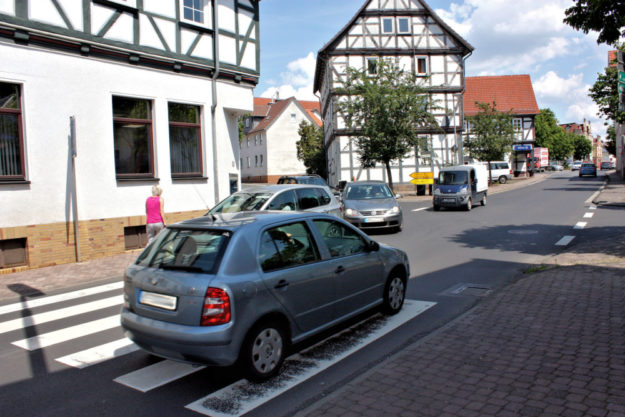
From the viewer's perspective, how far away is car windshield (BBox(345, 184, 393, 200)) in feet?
53.9

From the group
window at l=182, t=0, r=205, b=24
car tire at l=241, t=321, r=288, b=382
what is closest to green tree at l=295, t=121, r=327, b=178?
window at l=182, t=0, r=205, b=24

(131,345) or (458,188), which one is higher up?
(458,188)

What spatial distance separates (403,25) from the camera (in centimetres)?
3912

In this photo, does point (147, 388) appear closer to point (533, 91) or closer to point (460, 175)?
point (460, 175)

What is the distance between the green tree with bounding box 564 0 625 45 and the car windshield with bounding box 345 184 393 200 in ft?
24.0

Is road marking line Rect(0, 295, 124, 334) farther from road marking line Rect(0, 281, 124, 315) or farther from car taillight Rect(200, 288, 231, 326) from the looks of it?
car taillight Rect(200, 288, 231, 326)

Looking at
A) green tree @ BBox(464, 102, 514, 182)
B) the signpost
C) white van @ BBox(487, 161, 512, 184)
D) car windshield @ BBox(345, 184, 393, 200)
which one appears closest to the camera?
car windshield @ BBox(345, 184, 393, 200)

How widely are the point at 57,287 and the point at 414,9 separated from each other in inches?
1426

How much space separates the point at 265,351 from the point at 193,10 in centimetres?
1206

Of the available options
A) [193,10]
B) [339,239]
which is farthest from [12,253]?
[339,239]

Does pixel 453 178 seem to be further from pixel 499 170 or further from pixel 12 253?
pixel 499 170

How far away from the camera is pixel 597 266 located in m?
9.08

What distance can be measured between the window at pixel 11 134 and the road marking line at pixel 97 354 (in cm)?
653

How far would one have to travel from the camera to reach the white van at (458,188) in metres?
22.5
